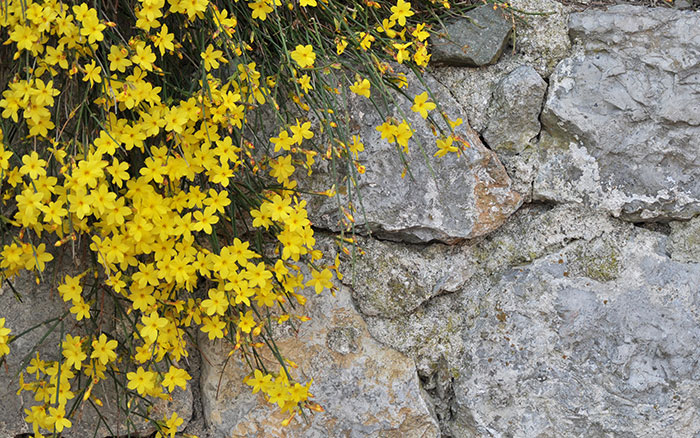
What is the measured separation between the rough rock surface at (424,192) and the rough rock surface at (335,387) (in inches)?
7.4

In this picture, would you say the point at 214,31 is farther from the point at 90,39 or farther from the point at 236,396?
the point at 236,396

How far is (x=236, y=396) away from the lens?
156 centimetres

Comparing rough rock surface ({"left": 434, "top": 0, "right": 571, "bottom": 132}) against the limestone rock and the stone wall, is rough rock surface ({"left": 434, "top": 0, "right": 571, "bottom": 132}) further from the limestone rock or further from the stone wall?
the limestone rock

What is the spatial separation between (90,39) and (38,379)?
2.25 feet

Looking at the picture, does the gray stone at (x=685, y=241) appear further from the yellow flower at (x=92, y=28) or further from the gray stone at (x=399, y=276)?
the yellow flower at (x=92, y=28)

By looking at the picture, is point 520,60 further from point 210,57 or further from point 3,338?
point 3,338

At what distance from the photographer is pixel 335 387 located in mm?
1554

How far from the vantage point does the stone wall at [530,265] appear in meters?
1.49

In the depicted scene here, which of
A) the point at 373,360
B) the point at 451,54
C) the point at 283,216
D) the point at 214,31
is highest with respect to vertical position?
the point at 214,31

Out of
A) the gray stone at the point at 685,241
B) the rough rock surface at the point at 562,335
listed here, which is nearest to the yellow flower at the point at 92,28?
the rough rock surface at the point at 562,335

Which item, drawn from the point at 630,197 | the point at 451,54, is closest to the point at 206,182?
the point at 451,54

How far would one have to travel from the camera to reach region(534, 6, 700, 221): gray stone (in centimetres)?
151

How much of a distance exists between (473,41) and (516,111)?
0.61 ft

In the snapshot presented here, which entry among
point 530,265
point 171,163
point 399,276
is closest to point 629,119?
point 530,265
